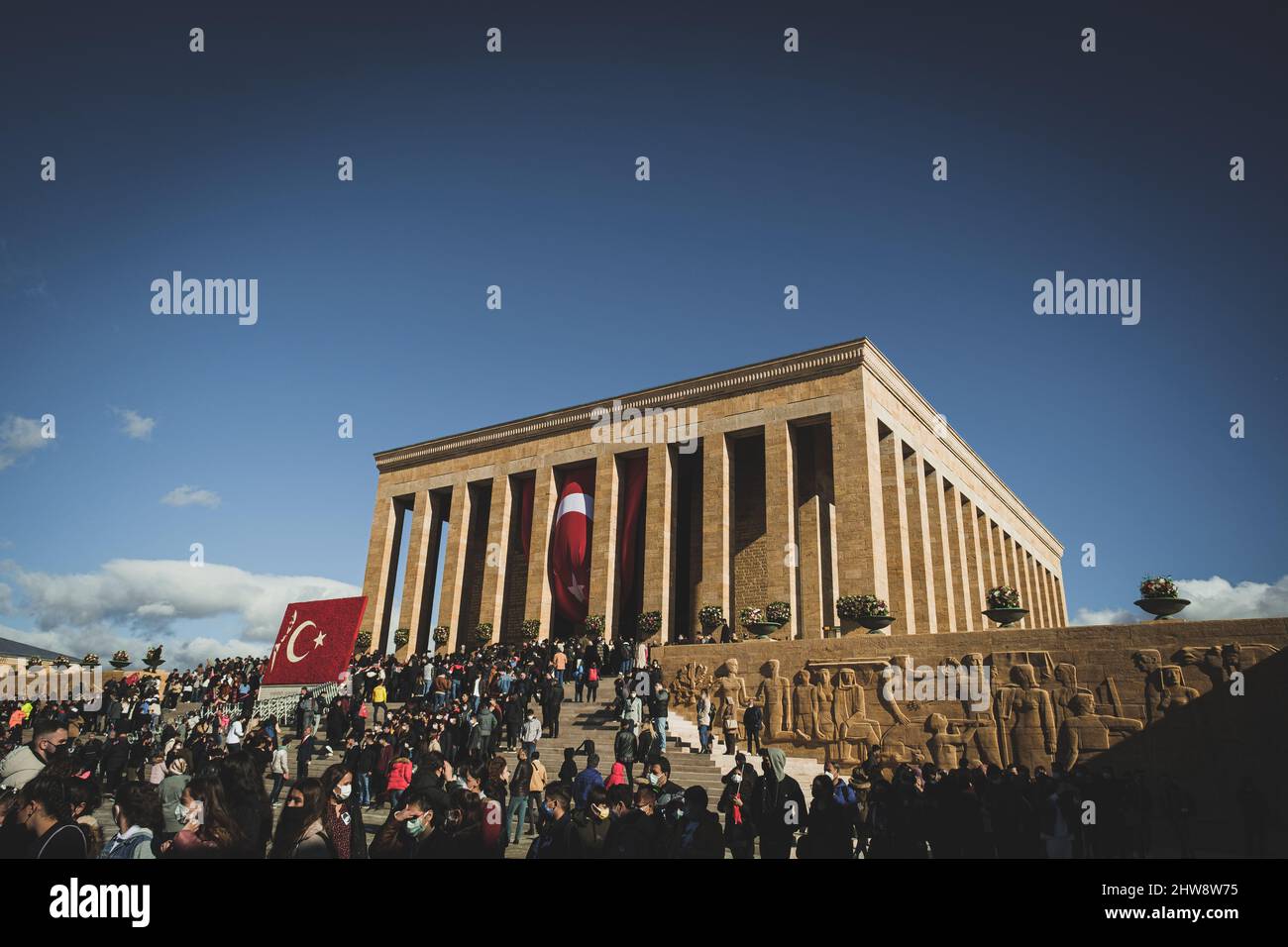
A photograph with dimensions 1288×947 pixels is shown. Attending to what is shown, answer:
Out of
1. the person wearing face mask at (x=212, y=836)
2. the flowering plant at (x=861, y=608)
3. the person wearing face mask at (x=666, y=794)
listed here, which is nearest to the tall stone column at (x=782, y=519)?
the flowering plant at (x=861, y=608)

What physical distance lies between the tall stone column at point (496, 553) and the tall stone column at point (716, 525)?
8.83m

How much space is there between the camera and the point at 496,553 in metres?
31.7

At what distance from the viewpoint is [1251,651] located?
1313 centimetres

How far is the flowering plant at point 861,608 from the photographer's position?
1908cm

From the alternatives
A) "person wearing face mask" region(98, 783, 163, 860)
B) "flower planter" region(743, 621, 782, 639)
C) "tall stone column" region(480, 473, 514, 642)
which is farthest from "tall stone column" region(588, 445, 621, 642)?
"person wearing face mask" region(98, 783, 163, 860)

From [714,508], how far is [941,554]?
9174mm

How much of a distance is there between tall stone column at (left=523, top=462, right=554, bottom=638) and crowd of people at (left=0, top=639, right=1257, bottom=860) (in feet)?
23.2

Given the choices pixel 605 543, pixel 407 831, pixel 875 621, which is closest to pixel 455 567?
pixel 605 543

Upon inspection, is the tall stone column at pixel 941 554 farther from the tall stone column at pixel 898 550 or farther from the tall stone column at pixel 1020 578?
the tall stone column at pixel 1020 578

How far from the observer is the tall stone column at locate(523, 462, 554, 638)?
29469mm

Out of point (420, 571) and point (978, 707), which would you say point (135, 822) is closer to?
point (978, 707)
